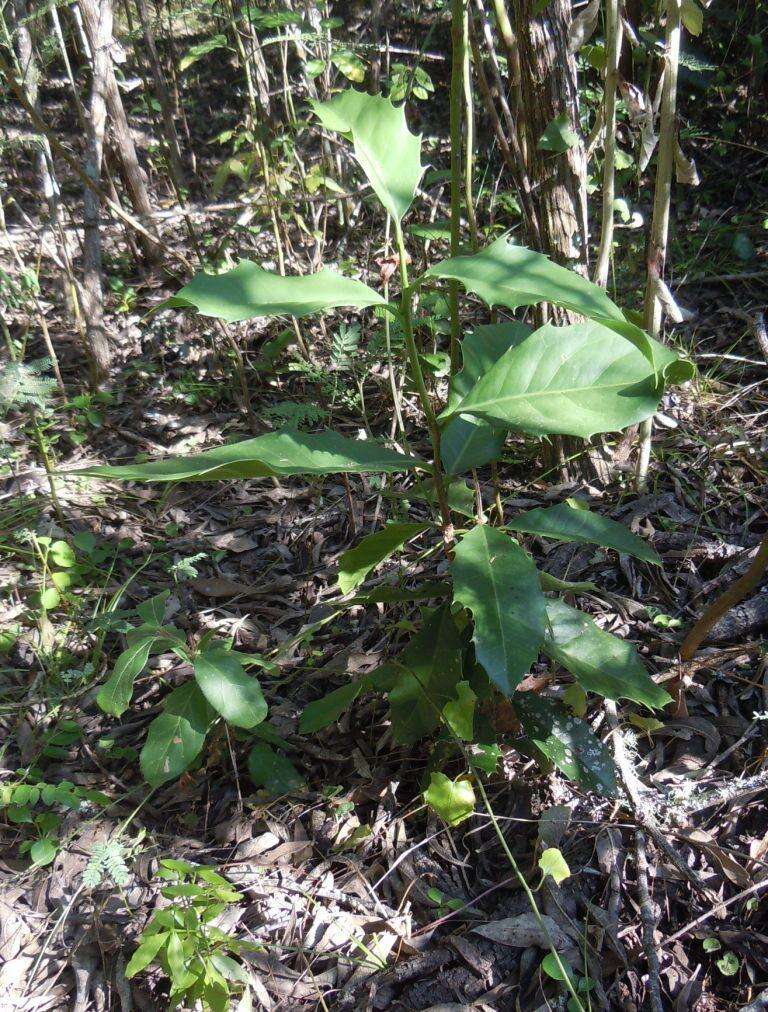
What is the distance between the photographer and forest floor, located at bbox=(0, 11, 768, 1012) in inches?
63.2

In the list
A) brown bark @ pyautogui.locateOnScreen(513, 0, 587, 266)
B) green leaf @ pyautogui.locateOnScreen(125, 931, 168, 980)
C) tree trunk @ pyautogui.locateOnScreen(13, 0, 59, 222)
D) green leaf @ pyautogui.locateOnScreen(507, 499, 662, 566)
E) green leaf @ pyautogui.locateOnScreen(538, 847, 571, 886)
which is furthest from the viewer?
tree trunk @ pyautogui.locateOnScreen(13, 0, 59, 222)

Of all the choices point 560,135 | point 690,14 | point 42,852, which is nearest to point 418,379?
point 560,135

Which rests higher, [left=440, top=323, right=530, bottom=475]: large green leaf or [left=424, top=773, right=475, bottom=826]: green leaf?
[left=440, top=323, right=530, bottom=475]: large green leaf

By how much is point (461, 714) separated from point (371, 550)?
0.40 metres

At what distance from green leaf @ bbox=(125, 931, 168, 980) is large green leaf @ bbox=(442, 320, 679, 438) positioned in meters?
1.15

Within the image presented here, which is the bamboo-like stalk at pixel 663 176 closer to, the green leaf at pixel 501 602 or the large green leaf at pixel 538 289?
the large green leaf at pixel 538 289

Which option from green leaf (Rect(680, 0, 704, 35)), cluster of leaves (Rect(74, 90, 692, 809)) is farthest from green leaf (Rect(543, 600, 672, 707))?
green leaf (Rect(680, 0, 704, 35))

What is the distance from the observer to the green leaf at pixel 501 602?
1316mm

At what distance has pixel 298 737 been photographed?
2.05m

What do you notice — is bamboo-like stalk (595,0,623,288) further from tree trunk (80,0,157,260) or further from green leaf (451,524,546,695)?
tree trunk (80,0,157,260)

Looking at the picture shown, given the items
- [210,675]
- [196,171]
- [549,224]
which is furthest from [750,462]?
[196,171]

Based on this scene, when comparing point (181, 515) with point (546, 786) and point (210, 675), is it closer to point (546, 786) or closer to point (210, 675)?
point (210, 675)

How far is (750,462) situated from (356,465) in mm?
1616

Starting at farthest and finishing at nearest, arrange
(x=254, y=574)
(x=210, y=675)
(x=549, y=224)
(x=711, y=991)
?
(x=254, y=574), (x=549, y=224), (x=210, y=675), (x=711, y=991)
